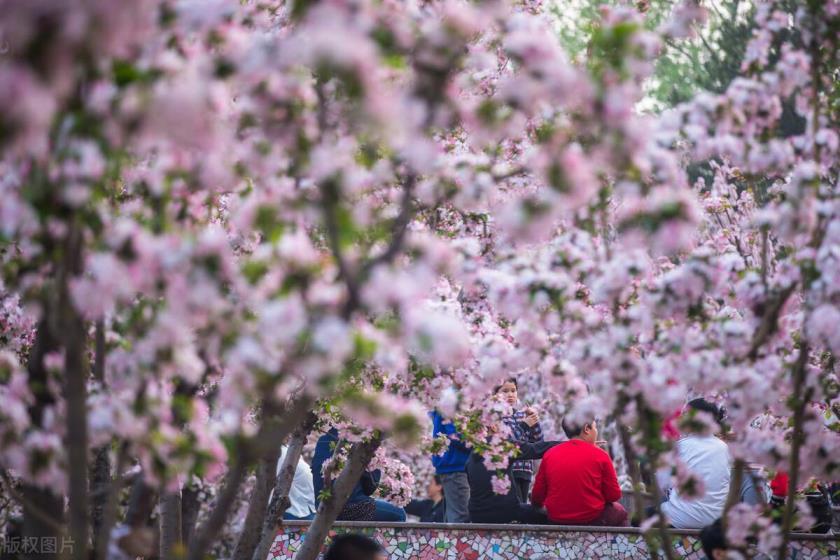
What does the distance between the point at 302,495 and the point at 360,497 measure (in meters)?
0.73

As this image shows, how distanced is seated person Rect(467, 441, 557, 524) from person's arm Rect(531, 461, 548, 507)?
0.26 m

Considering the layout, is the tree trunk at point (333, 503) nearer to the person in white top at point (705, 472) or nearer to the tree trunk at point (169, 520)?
the tree trunk at point (169, 520)

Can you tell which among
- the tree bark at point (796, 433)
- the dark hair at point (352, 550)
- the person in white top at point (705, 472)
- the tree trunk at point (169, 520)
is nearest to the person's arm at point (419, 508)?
the person in white top at point (705, 472)

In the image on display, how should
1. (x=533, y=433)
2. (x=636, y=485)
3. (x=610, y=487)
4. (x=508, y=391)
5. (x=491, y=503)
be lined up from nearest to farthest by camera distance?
(x=636, y=485) → (x=508, y=391) → (x=610, y=487) → (x=491, y=503) → (x=533, y=433)

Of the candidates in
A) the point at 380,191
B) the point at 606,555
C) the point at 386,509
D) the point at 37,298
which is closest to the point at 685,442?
the point at 606,555

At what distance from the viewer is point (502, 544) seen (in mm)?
7605

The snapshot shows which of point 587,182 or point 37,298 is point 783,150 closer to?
point 587,182

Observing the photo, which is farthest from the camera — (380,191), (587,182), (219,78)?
(380,191)

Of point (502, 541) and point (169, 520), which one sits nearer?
point (169, 520)

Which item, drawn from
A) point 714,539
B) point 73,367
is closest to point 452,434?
point 714,539

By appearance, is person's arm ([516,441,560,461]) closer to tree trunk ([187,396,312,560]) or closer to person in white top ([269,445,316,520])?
person in white top ([269,445,316,520])

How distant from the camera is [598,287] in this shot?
14.0ft

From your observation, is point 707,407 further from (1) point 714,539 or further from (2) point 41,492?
(2) point 41,492

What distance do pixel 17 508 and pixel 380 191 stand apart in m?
3.64
